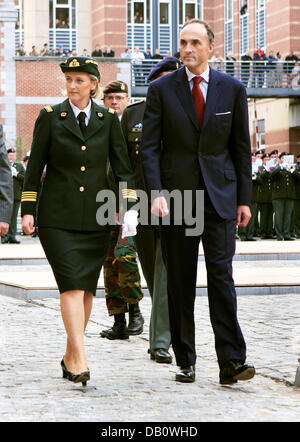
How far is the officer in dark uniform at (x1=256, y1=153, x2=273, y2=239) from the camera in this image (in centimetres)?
2170

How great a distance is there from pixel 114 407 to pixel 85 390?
20.1 inches

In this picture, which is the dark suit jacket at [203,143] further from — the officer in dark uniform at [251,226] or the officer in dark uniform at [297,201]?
the officer in dark uniform at [297,201]

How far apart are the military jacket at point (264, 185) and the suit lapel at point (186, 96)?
1610 centimetres

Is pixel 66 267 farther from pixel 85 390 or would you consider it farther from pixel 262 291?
pixel 262 291

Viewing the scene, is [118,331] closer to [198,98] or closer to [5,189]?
[5,189]

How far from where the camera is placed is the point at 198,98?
5578 mm

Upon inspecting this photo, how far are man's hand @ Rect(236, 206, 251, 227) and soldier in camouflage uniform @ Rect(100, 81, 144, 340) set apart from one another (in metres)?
1.76

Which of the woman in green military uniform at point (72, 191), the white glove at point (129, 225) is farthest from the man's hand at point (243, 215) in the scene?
the woman in green military uniform at point (72, 191)

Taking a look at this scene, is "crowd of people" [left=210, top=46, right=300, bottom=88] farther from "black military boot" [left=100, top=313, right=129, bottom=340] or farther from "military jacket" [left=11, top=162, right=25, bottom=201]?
Result: "black military boot" [left=100, top=313, right=129, bottom=340]

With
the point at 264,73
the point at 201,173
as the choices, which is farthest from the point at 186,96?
the point at 264,73

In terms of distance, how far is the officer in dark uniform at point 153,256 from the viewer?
6.38 meters

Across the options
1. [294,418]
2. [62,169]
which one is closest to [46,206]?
[62,169]

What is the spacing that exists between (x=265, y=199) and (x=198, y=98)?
53.8 feet

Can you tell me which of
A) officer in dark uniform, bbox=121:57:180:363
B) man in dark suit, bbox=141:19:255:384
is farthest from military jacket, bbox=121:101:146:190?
man in dark suit, bbox=141:19:255:384
